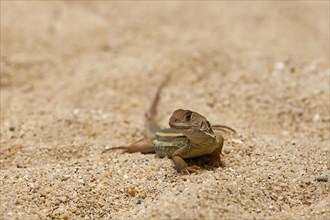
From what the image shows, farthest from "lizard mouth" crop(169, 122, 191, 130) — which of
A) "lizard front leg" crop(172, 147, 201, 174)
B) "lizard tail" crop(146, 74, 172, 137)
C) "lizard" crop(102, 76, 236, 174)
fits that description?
"lizard tail" crop(146, 74, 172, 137)

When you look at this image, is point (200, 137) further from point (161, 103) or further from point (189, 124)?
point (161, 103)

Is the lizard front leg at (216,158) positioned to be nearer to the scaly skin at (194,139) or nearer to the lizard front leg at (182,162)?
the scaly skin at (194,139)

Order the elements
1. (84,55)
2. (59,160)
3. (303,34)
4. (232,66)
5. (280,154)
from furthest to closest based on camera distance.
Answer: (303,34), (84,55), (232,66), (59,160), (280,154)

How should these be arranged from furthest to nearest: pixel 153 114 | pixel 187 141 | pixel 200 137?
pixel 153 114 < pixel 187 141 < pixel 200 137

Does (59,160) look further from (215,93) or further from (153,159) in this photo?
(215,93)

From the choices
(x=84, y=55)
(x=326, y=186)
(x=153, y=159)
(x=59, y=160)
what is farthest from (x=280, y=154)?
(x=84, y=55)

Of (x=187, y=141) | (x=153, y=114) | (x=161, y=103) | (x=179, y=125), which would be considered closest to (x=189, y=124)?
(x=179, y=125)
